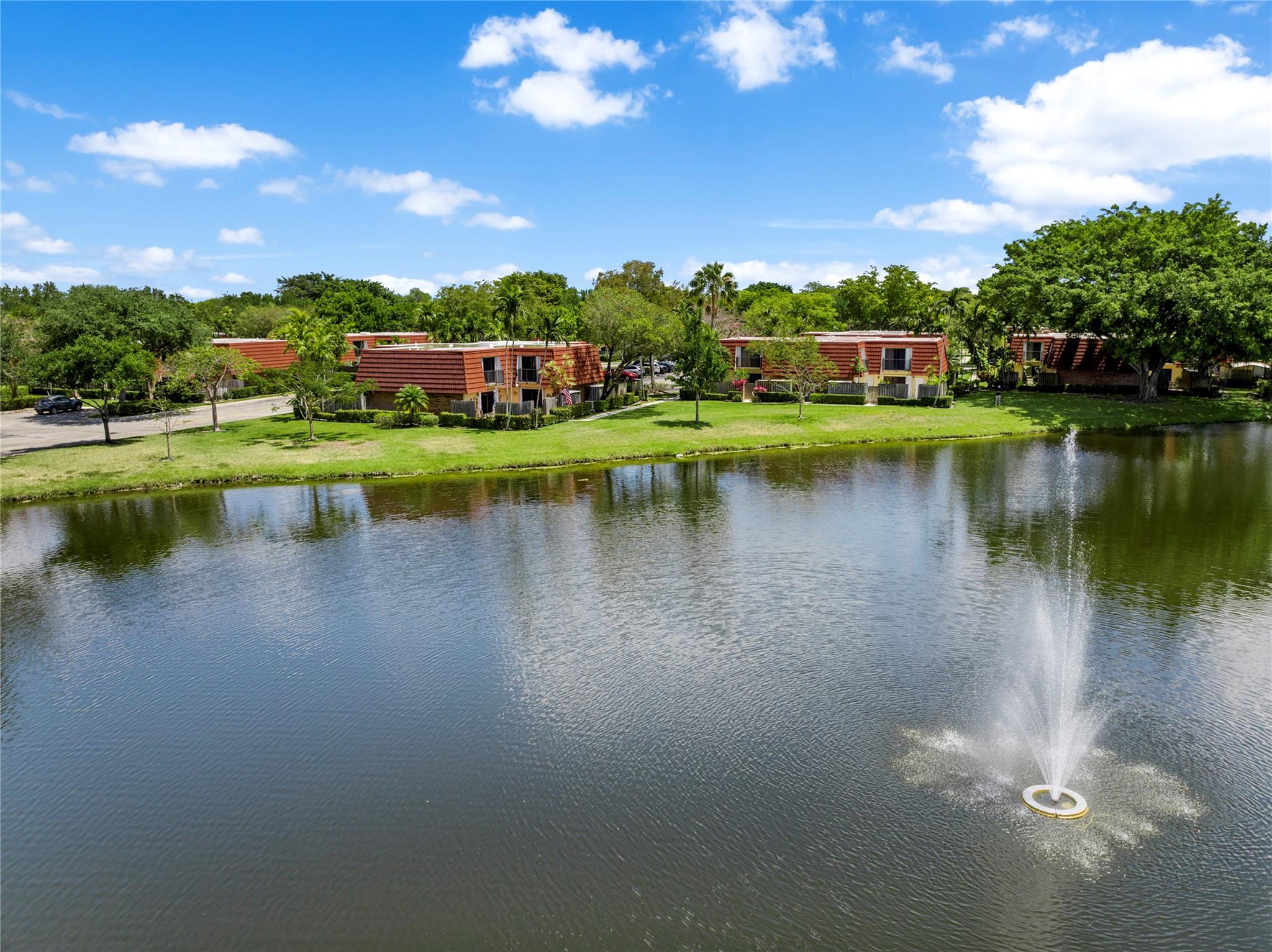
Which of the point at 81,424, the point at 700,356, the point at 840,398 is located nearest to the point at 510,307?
the point at 700,356

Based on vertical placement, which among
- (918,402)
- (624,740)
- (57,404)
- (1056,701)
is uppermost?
(57,404)

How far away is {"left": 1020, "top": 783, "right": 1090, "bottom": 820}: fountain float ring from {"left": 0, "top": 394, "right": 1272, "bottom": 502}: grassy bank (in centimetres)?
4693

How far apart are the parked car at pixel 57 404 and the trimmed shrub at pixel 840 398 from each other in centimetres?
7574

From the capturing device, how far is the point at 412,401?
7275cm

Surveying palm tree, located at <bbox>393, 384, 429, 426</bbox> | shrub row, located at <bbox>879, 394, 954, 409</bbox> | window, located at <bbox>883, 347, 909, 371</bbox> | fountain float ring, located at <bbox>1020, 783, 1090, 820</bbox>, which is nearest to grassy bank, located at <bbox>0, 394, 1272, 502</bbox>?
shrub row, located at <bbox>879, 394, 954, 409</bbox>

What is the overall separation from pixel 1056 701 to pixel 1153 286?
68.4 meters

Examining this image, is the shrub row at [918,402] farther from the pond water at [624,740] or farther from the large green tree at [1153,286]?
the pond water at [624,740]

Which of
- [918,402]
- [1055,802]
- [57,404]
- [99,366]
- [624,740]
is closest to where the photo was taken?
[1055,802]

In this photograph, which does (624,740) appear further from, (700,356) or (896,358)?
(896,358)

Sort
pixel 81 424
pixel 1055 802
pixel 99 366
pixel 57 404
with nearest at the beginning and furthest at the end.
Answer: pixel 1055 802 → pixel 99 366 → pixel 81 424 → pixel 57 404

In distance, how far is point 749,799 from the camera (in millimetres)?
19109

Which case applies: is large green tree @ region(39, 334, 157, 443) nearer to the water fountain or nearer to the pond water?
the pond water

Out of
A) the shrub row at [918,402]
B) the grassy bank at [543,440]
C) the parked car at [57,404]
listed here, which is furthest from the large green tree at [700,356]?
the parked car at [57,404]

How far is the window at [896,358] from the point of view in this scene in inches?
3393
